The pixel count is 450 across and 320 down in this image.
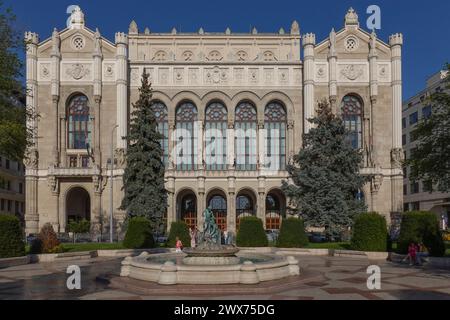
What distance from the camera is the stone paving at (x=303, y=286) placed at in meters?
12.9

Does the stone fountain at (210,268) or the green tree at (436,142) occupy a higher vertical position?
the green tree at (436,142)

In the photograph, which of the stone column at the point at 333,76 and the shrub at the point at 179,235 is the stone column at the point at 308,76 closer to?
the stone column at the point at 333,76

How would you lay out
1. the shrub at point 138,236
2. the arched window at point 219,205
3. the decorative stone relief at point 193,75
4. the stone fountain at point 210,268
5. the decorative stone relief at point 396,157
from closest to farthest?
the stone fountain at point 210,268 → the shrub at point 138,236 → the decorative stone relief at point 396,157 → the decorative stone relief at point 193,75 → the arched window at point 219,205

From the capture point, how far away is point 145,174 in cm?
3350

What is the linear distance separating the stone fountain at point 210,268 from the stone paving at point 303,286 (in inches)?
31.3

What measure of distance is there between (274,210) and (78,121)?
2576cm

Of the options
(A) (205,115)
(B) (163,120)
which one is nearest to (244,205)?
(A) (205,115)

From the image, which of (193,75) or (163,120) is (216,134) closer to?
(163,120)

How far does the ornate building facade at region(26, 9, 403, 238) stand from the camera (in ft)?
156

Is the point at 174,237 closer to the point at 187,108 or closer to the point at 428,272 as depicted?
the point at 428,272

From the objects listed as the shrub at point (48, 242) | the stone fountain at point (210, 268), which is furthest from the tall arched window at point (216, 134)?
the stone fountain at point (210, 268)

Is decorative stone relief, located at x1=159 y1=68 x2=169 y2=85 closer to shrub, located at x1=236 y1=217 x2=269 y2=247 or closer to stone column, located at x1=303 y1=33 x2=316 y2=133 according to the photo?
stone column, located at x1=303 y1=33 x2=316 y2=133

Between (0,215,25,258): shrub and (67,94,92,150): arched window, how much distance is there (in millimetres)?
27928

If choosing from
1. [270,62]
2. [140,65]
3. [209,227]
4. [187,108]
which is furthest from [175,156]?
[209,227]
